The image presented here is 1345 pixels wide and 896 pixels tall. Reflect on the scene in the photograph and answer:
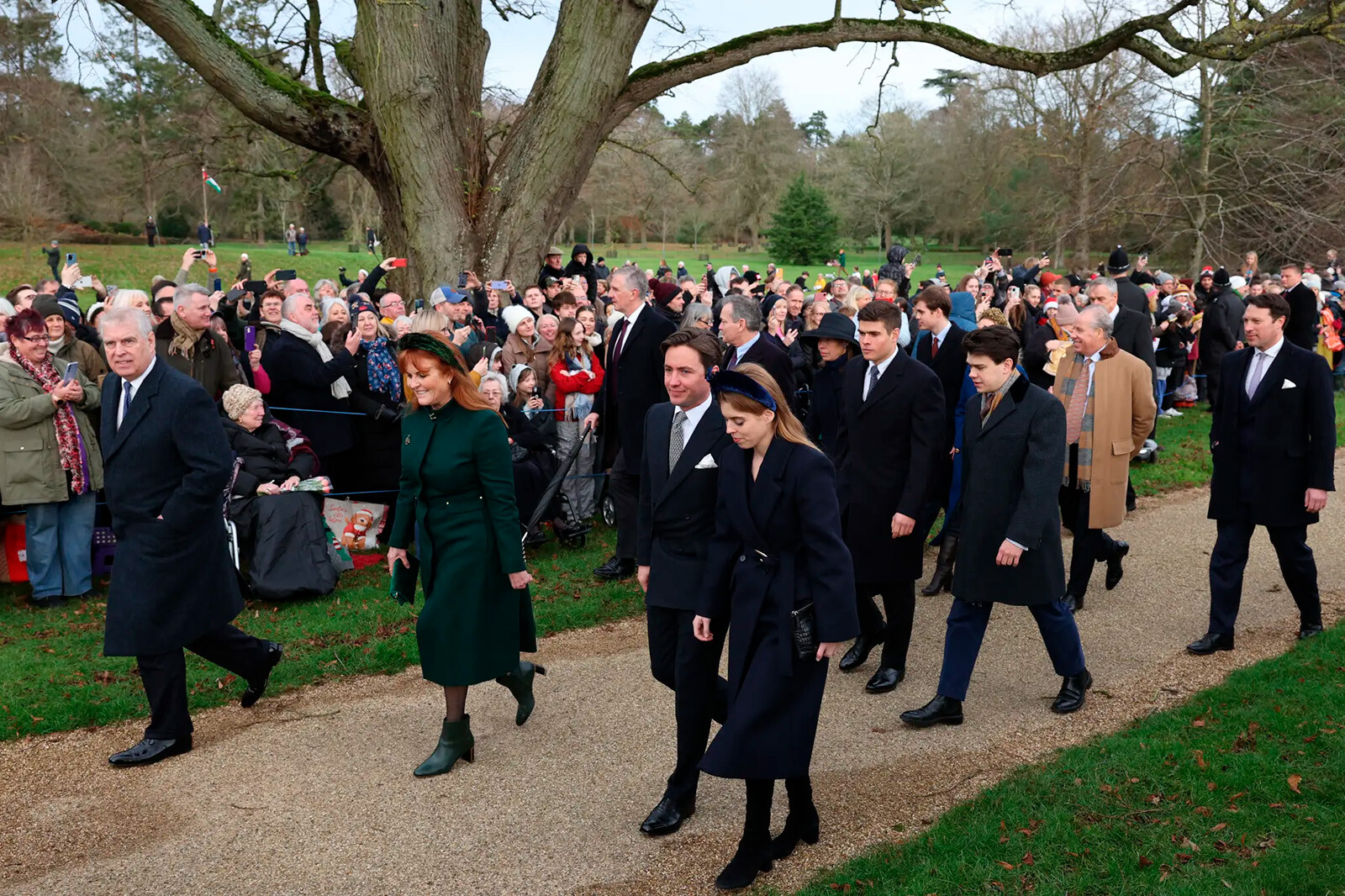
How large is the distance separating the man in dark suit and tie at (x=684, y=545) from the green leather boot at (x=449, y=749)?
1125mm

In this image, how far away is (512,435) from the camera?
354 inches

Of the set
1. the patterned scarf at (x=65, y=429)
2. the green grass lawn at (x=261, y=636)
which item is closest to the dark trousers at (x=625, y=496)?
the green grass lawn at (x=261, y=636)

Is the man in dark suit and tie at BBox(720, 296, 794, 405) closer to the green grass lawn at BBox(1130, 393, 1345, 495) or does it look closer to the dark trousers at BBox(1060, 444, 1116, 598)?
the dark trousers at BBox(1060, 444, 1116, 598)

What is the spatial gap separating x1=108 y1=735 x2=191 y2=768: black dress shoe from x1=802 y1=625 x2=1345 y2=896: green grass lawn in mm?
3370

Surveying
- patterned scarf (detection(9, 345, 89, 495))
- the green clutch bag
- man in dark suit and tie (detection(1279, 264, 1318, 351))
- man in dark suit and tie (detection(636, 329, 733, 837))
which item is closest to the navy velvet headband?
man in dark suit and tie (detection(636, 329, 733, 837))

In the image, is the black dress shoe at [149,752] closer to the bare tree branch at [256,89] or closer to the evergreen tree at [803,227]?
the bare tree branch at [256,89]

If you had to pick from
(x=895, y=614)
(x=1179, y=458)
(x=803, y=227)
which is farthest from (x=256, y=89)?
(x=803, y=227)

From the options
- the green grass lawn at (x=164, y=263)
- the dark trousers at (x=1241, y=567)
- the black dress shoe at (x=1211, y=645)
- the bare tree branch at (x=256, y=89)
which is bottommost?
the black dress shoe at (x=1211, y=645)

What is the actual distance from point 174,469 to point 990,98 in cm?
5564

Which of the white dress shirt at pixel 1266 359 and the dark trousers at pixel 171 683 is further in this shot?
the white dress shirt at pixel 1266 359

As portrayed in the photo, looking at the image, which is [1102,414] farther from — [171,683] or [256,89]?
[256,89]

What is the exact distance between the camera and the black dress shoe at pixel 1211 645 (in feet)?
22.4

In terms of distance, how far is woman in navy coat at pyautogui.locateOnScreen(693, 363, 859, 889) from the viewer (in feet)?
13.5

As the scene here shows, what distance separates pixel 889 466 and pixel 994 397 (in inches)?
34.1
